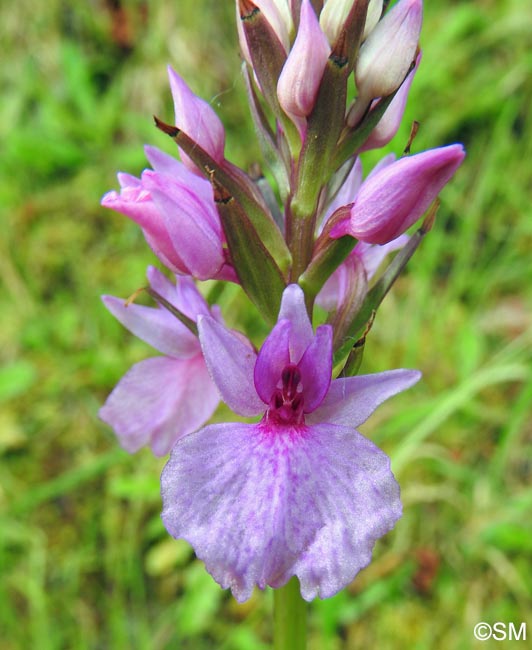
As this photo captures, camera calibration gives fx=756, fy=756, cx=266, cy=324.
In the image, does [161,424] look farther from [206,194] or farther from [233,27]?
[233,27]

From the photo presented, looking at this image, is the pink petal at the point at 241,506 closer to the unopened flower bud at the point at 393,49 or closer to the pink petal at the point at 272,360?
the pink petal at the point at 272,360

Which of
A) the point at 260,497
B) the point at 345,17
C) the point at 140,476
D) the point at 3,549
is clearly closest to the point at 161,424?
the point at 260,497

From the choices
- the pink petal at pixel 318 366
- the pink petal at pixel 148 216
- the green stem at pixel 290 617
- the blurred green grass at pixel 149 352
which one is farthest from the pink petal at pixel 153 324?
the blurred green grass at pixel 149 352

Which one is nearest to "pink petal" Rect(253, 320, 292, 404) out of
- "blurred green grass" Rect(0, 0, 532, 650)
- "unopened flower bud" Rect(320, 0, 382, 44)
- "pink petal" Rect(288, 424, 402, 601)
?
"pink petal" Rect(288, 424, 402, 601)

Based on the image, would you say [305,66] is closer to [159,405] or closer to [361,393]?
[361,393]

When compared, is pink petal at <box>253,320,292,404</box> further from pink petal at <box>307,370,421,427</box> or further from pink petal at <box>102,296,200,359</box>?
pink petal at <box>102,296,200,359</box>

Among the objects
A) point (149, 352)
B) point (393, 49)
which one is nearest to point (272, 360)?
point (393, 49)

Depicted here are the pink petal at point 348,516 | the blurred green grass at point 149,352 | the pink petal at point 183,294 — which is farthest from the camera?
the blurred green grass at point 149,352
